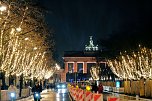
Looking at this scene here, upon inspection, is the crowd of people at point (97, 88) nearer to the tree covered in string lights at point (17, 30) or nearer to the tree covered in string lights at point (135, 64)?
the tree covered in string lights at point (17, 30)

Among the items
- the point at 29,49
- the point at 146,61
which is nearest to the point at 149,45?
the point at 146,61

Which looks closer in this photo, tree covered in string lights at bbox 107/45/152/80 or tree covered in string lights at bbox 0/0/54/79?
tree covered in string lights at bbox 0/0/54/79

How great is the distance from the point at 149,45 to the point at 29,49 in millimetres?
20465

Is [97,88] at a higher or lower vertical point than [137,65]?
lower

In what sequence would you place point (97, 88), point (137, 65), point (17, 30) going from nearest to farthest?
point (17, 30)
point (97, 88)
point (137, 65)

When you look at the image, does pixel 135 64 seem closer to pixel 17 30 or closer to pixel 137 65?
pixel 137 65

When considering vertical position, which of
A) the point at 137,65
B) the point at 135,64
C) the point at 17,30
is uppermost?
the point at 17,30

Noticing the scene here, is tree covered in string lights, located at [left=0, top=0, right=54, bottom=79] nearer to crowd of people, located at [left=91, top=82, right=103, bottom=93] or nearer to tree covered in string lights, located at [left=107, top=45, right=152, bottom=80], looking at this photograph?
crowd of people, located at [left=91, top=82, right=103, bottom=93]

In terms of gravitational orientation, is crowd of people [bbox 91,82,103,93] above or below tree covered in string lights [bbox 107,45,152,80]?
below

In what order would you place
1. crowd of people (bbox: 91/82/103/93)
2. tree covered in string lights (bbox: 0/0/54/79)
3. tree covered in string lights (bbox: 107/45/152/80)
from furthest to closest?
1. tree covered in string lights (bbox: 107/45/152/80)
2. crowd of people (bbox: 91/82/103/93)
3. tree covered in string lights (bbox: 0/0/54/79)

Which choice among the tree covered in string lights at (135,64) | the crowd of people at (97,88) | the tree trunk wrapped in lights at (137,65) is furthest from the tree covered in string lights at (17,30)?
the tree covered in string lights at (135,64)

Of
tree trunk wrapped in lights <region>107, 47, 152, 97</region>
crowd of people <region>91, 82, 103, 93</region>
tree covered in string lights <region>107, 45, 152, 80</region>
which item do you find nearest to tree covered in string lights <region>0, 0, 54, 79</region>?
crowd of people <region>91, 82, 103, 93</region>

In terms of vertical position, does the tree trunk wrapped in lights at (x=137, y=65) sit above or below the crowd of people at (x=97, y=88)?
above

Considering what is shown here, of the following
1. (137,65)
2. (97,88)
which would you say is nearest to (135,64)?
(137,65)
